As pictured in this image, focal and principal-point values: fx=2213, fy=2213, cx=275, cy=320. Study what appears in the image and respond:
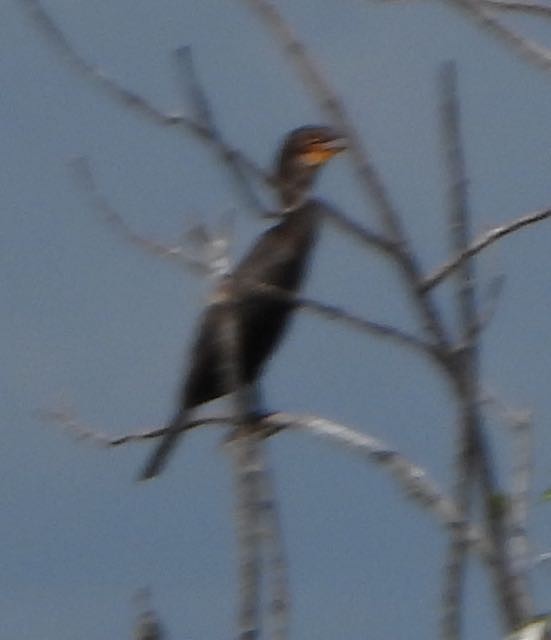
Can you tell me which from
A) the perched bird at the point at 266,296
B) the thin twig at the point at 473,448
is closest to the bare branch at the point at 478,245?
the thin twig at the point at 473,448

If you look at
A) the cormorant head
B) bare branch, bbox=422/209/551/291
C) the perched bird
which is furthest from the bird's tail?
bare branch, bbox=422/209/551/291

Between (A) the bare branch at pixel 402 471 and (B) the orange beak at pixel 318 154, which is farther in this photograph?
(B) the orange beak at pixel 318 154

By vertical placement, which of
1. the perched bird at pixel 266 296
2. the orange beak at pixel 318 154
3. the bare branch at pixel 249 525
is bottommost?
the bare branch at pixel 249 525

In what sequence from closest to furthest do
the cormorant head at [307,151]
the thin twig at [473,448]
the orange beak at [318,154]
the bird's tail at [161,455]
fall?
the thin twig at [473,448], the bird's tail at [161,455], the cormorant head at [307,151], the orange beak at [318,154]

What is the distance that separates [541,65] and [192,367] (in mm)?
4412

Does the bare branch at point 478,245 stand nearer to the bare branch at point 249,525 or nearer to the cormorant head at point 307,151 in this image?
the bare branch at point 249,525

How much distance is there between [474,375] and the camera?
3525 mm

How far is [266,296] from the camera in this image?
7613 mm

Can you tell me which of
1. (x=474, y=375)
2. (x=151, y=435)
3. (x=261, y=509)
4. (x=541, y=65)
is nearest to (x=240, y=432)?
(x=261, y=509)

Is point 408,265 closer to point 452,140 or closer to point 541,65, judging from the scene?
point 452,140

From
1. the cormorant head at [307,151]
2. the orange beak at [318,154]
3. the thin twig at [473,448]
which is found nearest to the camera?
the thin twig at [473,448]

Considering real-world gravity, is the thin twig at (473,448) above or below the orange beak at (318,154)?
below

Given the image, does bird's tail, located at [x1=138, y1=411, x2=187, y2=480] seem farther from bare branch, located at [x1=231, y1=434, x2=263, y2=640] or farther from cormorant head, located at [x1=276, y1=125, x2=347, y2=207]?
bare branch, located at [x1=231, y1=434, x2=263, y2=640]

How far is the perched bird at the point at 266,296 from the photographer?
7512 millimetres
